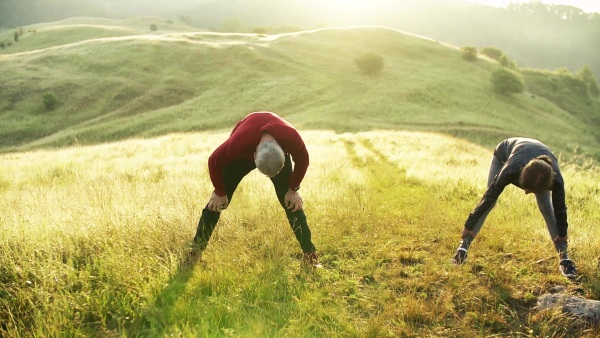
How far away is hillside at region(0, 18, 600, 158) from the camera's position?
3662 centimetres

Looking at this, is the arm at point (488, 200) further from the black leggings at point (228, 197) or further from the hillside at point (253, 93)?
the hillside at point (253, 93)

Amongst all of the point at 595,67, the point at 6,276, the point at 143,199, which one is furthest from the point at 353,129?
the point at 595,67

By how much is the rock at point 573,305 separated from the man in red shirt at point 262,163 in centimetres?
240

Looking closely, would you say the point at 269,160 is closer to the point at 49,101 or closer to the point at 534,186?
the point at 534,186

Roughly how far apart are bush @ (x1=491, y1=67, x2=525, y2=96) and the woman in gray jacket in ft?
175

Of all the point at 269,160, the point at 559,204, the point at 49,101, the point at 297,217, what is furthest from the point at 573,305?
the point at 49,101

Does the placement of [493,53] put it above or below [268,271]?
below

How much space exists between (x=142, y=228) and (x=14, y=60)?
201 ft

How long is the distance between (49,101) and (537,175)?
1882 inches

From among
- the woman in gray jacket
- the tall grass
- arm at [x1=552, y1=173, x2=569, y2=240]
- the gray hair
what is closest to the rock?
the tall grass

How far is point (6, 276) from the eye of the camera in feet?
11.9

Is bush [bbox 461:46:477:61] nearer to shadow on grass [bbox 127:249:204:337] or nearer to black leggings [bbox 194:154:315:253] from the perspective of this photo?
black leggings [bbox 194:154:315:253]

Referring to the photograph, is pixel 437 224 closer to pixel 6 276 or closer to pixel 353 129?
pixel 6 276

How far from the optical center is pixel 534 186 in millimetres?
3850
